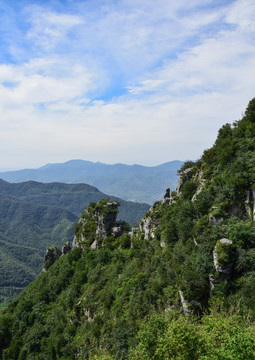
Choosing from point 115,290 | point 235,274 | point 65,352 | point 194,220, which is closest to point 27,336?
point 65,352

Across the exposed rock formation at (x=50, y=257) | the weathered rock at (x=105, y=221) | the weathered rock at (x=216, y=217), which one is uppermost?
the weathered rock at (x=216, y=217)

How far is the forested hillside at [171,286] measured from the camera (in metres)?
15.3

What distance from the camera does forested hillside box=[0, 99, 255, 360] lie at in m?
15.3

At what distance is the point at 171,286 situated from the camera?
23.3 meters

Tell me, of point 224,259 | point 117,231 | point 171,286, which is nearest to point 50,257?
point 117,231

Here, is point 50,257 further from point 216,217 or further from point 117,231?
point 216,217

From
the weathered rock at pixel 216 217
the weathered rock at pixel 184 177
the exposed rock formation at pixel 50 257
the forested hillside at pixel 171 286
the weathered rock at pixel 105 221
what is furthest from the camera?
the exposed rock formation at pixel 50 257

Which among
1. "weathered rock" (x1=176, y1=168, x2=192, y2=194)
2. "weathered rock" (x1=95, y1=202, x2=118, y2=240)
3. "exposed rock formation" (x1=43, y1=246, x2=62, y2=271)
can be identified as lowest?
"exposed rock formation" (x1=43, y1=246, x2=62, y2=271)

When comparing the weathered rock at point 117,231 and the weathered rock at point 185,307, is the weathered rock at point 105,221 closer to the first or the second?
the weathered rock at point 117,231

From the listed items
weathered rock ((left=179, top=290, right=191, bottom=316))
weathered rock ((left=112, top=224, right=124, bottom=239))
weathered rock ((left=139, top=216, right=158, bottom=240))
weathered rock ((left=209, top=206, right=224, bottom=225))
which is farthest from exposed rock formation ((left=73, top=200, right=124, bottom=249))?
weathered rock ((left=179, top=290, right=191, bottom=316))

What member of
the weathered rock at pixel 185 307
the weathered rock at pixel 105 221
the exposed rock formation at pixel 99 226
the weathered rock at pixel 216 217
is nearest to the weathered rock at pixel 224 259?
the weathered rock at pixel 216 217

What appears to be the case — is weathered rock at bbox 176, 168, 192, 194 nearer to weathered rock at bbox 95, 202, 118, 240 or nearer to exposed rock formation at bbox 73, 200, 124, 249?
exposed rock formation at bbox 73, 200, 124, 249

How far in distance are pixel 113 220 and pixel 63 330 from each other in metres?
25.1

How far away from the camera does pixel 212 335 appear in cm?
1343
